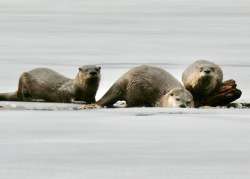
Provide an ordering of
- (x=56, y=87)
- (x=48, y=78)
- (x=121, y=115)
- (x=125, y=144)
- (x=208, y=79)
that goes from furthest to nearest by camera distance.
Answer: (x=48, y=78)
(x=56, y=87)
(x=208, y=79)
(x=121, y=115)
(x=125, y=144)

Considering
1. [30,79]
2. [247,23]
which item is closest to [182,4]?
[247,23]

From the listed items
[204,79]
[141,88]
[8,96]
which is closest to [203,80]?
[204,79]

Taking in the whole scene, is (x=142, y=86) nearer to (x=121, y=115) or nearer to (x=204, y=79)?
(x=204, y=79)

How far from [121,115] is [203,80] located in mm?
1449

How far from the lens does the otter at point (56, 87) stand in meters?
8.16

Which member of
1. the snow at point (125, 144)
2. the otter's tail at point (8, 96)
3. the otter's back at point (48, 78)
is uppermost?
the otter's back at point (48, 78)

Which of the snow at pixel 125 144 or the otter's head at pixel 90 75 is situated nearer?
the snow at pixel 125 144

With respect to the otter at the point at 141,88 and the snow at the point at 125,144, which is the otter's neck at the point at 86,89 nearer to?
the otter at the point at 141,88

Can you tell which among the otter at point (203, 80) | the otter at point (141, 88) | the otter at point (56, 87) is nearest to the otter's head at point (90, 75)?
the otter at point (56, 87)

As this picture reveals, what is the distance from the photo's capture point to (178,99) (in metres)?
7.39

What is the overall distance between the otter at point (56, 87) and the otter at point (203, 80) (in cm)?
76

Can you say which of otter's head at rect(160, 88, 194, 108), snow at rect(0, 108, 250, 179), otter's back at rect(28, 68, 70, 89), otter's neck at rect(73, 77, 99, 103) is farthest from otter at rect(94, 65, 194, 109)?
snow at rect(0, 108, 250, 179)

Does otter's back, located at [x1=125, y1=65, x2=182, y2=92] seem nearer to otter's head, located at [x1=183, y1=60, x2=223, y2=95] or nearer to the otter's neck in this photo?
otter's head, located at [x1=183, y1=60, x2=223, y2=95]

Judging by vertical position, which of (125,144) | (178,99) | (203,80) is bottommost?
(125,144)
